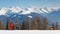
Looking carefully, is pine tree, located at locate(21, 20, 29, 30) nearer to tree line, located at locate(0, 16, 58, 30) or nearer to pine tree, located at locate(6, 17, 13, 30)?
tree line, located at locate(0, 16, 58, 30)

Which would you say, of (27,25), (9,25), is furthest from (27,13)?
(9,25)

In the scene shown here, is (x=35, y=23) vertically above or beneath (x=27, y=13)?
beneath

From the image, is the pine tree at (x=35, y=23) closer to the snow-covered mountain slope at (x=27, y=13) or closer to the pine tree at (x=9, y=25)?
the snow-covered mountain slope at (x=27, y=13)

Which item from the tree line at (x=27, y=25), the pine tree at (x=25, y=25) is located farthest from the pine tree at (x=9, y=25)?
the pine tree at (x=25, y=25)

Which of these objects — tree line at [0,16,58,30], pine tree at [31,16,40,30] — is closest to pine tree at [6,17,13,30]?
tree line at [0,16,58,30]

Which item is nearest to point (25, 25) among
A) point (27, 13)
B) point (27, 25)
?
point (27, 25)

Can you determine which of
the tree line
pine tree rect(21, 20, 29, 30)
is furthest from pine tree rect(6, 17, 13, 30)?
pine tree rect(21, 20, 29, 30)

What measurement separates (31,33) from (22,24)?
15 centimetres

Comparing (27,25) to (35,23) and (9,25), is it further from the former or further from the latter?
(9,25)

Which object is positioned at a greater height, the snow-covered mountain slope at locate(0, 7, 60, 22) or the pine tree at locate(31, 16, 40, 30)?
the snow-covered mountain slope at locate(0, 7, 60, 22)

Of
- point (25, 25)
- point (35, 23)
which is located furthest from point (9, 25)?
point (35, 23)

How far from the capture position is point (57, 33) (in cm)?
144

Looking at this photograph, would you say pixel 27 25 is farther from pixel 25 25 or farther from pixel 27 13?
pixel 27 13

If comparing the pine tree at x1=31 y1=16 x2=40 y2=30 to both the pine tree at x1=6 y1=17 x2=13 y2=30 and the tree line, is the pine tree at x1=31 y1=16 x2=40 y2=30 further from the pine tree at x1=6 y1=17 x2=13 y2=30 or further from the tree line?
the pine tree at x1=6 y1=17 x2=13 y2=30
